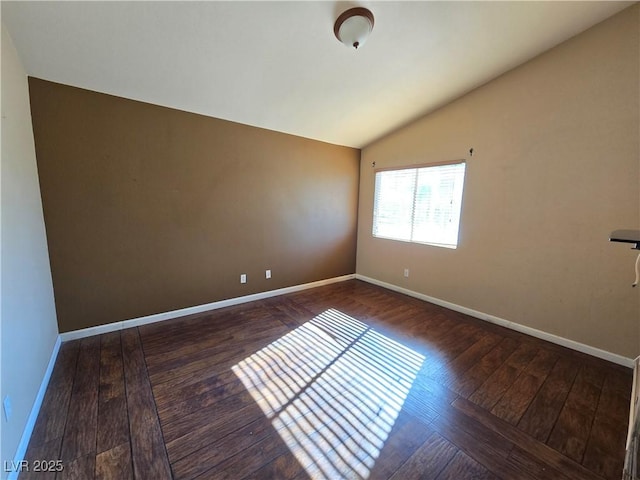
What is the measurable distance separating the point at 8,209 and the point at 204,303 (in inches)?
78.6

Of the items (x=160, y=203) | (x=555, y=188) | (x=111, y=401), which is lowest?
(x=111, y=401)

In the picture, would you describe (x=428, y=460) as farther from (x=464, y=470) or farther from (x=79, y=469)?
(x=79, y=469)

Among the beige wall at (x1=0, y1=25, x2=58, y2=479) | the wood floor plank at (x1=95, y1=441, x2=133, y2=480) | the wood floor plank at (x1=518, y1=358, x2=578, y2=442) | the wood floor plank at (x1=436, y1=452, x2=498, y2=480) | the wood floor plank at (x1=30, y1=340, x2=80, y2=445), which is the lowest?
the wood floor plank at (x1=95, y1=441, x2=133, y2=480)

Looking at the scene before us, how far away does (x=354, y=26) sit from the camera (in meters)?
1.87

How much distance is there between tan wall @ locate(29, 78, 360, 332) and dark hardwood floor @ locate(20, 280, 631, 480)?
1.77 feet

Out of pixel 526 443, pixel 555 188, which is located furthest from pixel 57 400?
pixel 555 188

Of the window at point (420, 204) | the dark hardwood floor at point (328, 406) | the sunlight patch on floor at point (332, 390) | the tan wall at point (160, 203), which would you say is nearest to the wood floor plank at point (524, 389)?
the dark hardwood floor at point (328, 406)

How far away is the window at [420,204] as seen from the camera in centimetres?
333

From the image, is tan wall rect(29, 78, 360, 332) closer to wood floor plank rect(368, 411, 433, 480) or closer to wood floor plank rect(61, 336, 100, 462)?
wood floor plank rect(61, 336, 100, 462)

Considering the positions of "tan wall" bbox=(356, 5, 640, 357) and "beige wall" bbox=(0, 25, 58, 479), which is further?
"tan wall" bbox=(356, 5, 640, 357)

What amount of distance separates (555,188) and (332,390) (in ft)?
9.35

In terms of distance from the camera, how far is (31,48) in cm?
183

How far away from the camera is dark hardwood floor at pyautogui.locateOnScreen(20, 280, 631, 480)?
1352mm

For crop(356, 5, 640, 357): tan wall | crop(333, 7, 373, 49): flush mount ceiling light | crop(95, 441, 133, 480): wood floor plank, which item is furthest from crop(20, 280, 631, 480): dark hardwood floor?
crop(333, 7, 373, 49): flush mount ceiling light
